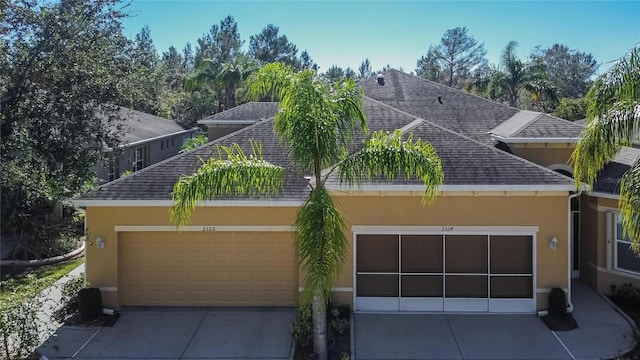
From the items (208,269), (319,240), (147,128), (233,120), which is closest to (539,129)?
(319,240)

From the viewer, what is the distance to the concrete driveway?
12.2m

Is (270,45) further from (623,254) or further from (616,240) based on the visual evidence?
(623,254)

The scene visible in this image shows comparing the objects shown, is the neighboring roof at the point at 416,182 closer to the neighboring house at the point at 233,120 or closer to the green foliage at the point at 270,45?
the neighboring house at the point at 233,120

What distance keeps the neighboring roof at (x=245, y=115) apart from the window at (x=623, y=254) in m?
18.2

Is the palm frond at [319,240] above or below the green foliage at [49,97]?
below

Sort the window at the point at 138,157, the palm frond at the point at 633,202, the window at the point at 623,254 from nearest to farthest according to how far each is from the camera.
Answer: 1. the palm frond at the point at 633,202
2. the window at the point at 623,254
3. the window at the point at 138,157

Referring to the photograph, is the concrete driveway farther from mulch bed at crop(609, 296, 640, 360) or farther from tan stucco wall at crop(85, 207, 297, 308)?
mulch bed at crop(609, 296, 640, 360)

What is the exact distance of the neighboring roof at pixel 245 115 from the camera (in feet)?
101

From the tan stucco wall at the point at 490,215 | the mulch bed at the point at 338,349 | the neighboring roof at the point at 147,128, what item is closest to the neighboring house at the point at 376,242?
the tan stucco wall at the point at 490,215

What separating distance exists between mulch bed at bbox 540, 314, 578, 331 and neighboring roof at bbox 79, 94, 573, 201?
330 centimetres

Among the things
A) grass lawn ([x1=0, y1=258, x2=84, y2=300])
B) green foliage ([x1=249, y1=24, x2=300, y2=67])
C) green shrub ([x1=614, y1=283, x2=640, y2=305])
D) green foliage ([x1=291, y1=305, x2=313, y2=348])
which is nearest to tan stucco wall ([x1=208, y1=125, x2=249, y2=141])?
grass lawn ([x1=0, y1=258, x2=84, y2=300])

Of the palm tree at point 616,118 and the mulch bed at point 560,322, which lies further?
the mulch bed at point 560,322

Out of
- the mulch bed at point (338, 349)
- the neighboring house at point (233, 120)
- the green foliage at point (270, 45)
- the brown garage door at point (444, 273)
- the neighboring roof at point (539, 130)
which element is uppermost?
the green foliage at point (270, 45)

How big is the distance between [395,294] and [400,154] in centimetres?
499
